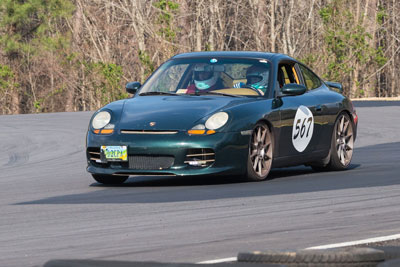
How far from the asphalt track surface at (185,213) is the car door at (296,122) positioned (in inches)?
13.6

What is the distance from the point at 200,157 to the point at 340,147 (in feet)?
9.03

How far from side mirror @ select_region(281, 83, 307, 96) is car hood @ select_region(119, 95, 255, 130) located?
1.52 ft

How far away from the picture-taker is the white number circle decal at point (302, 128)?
1109cm

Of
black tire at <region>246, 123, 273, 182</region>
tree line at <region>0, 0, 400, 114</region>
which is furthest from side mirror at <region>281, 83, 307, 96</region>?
tree line at <region>0, 0, 400, 114</region>

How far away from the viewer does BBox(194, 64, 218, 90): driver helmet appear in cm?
1110

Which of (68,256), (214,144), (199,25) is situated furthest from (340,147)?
(199,25)

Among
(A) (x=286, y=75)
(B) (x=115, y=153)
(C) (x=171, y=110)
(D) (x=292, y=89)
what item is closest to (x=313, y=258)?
(B) (x=115, y=153)

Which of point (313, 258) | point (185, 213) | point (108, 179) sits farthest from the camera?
Result: point (108, 179)

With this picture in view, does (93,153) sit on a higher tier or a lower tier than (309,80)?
lower

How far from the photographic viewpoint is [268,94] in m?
10.9

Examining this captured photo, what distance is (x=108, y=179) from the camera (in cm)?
1055

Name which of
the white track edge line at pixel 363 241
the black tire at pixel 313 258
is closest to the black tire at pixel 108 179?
the white track edge line at pixel 363 241

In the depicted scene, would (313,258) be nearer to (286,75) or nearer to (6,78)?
(286,75)

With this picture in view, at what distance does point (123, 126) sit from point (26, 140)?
8.27 m
